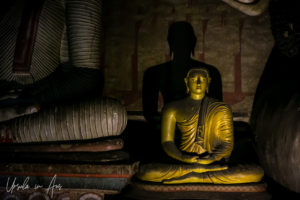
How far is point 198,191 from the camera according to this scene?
2326 mm

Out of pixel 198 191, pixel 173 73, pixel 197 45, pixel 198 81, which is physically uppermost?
pixel 197 45

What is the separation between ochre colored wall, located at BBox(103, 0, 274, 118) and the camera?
351cm

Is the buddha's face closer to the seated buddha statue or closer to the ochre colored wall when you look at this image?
the seated buddha statue

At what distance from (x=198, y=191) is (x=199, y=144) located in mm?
467

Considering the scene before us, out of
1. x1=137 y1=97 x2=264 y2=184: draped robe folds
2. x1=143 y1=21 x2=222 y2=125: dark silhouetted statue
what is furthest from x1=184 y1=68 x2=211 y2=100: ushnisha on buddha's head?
x1=143 y1=21 x2=222 y2=125: dark silhouetted statue

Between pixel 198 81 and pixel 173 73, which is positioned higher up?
pixel 173 73

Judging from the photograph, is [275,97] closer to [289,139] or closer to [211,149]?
[289,139]

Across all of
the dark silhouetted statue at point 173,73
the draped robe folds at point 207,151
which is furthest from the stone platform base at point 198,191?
the dark silhouetted statue at point 173,73

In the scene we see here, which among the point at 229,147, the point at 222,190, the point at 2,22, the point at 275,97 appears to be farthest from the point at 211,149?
the point at 2,22

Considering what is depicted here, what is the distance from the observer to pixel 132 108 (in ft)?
11.9

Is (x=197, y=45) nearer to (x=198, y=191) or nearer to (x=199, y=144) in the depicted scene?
(x=199, y=144)

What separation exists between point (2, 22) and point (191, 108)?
107 inches

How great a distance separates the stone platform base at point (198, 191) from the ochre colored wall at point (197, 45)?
1.39 m

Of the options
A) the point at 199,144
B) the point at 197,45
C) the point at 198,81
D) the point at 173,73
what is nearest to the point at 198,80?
the point at 198,81
